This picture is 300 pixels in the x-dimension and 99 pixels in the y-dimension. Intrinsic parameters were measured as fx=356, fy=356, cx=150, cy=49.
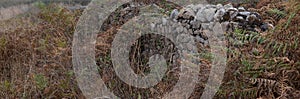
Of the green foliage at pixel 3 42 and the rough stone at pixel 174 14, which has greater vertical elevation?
the rough stone at pixel 174 14

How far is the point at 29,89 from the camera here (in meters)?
4.16

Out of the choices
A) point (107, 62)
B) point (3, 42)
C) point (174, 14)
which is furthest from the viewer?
point (3, 42)

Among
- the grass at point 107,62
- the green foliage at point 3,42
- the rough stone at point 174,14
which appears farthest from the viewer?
the green foliage at point 3,42

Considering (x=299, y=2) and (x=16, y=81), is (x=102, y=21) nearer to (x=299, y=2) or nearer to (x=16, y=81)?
(x=16, y=81)

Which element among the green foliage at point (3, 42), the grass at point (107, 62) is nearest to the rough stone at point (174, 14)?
the grass at point (107, 62)

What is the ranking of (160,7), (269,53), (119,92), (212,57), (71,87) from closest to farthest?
(269,53) < (212,57) < (119,92) < (71,87) < (160,7)

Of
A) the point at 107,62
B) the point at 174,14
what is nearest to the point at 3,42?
the point at 107,62

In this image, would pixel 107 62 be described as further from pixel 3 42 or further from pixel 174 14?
pixel 3 42

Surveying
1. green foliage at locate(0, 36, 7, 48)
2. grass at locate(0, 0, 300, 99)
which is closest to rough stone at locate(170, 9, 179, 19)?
grass at locate(0, 0, 300, 99)

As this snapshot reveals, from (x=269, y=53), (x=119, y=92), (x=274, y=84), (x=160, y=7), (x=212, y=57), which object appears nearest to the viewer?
(x=274, y=84)

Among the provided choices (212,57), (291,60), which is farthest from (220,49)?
(291,60)

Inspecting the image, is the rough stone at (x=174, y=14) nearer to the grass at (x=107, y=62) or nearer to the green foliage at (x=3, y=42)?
the grass at (x=107, y=62)

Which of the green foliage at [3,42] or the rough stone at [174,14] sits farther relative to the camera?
the green foliage at [3,42]

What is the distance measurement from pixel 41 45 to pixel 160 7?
192 cm
